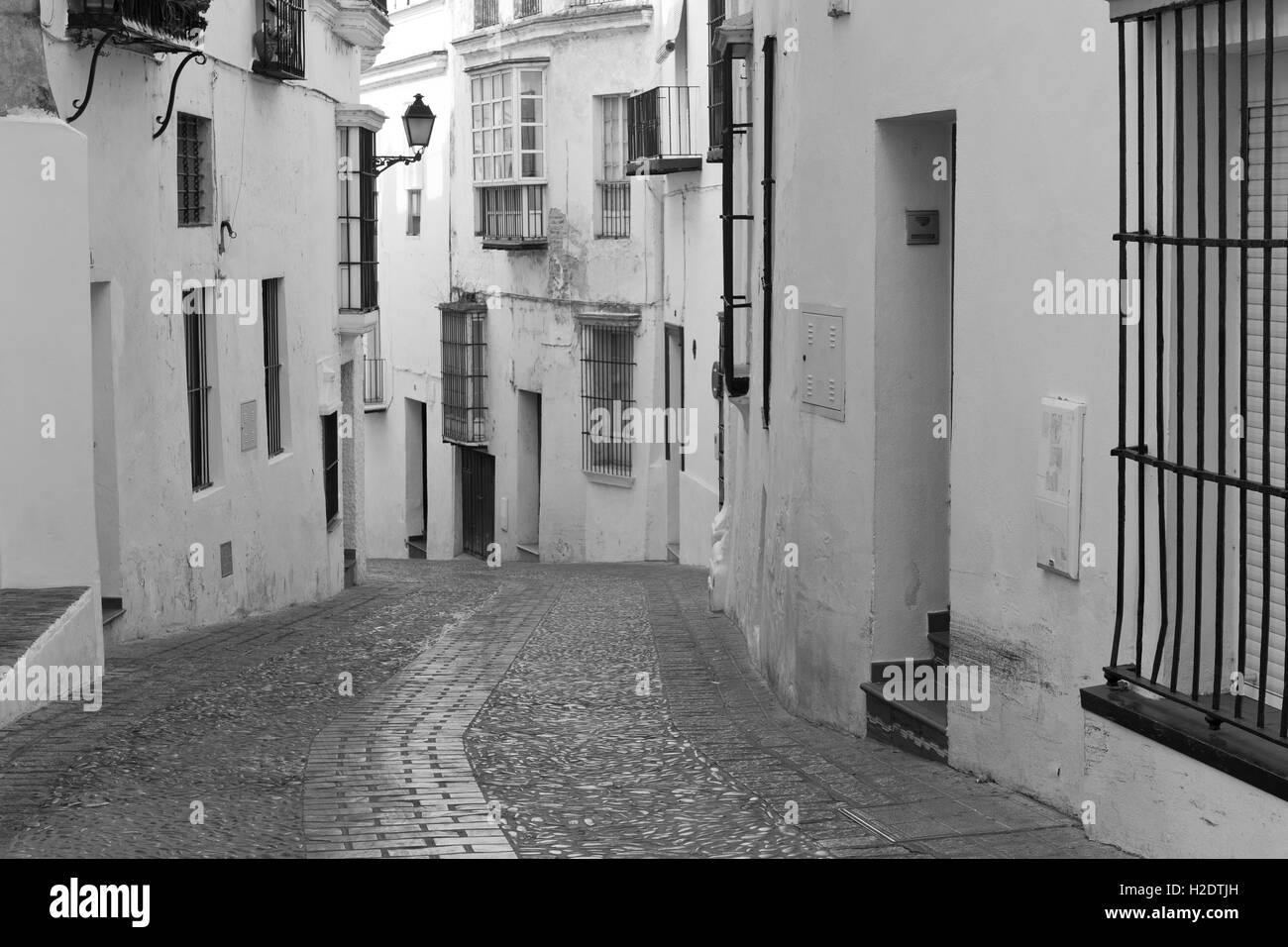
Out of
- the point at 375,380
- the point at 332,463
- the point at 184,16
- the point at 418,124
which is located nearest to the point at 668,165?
the point at 418,124

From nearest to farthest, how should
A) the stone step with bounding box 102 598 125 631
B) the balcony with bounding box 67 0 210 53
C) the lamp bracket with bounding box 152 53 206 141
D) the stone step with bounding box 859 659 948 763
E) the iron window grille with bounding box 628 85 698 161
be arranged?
1. the stone step with bounding box 859 659 948 763
2. the balcony with bounding box 67 0 210 53
3. the stone step with bounding box 102 598 125 631
4. the lamp bracket with bounding box 152 53 206 141
5. the iron window grille with bounding box 628 85 698 161

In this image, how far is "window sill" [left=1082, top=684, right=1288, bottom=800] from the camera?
14.1 ft

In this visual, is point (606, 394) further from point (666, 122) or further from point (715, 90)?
point (715, 90)

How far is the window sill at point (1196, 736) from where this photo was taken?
14.1 feet

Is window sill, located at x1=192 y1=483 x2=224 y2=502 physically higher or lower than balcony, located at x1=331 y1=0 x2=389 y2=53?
lower

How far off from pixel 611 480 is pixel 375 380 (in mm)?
8209

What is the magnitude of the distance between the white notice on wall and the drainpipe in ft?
17.7

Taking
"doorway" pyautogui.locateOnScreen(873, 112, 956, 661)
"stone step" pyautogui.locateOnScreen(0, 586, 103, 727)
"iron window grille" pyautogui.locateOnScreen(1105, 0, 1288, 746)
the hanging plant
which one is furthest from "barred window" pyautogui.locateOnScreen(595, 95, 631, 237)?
"iron window grille" pyautogui.locateOnScreen(1105, 0, 1288, 746)

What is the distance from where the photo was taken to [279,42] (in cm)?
1378

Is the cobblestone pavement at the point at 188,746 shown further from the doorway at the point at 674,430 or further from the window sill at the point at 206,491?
the doorway at the point at 674,430

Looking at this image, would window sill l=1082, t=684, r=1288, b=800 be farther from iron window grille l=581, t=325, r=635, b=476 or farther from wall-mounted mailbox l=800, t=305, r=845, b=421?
iron window grille l=581, t=325, r=635, b=476

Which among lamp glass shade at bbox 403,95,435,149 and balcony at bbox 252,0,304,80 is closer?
balcony at bbox 252,0,304,80
